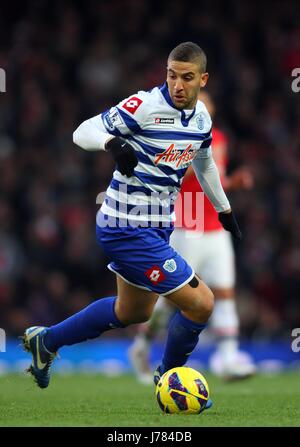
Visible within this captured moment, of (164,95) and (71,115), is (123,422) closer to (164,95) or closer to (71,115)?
(164,95)

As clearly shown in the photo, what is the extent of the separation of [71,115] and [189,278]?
24.9 feet

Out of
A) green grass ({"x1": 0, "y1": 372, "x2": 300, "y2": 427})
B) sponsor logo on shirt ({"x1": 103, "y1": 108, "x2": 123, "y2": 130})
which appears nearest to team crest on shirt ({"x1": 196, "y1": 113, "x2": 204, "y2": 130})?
sponsor logo on shirt ({"x1": 103, "y1": 108, "x2": 123, "y2": 130})

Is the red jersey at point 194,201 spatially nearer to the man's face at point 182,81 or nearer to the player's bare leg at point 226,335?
the player's bare leg at point 226,335

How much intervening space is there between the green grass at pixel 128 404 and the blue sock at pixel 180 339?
32cm

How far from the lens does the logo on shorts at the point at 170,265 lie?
625cm

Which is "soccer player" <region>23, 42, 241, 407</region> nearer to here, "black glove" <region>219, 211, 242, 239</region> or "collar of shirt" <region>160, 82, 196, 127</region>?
"collar of shirt" <region>160, 82, 196, 127</region>

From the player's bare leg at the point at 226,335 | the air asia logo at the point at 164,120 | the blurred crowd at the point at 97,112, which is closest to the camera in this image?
the air asia logo at the point at 164,120

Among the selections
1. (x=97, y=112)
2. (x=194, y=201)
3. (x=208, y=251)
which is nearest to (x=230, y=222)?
(x=194, y=201)

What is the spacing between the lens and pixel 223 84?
45.8 ft

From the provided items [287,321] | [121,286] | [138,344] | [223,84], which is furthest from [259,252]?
[121,286]

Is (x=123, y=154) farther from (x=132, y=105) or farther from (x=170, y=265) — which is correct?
(x=170, y=265)

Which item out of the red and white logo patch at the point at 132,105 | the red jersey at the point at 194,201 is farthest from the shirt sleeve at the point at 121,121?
the red jersey at the point at 194,201

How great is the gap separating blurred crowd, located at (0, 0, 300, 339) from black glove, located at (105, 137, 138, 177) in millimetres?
6406

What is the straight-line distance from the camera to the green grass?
18.5ft
